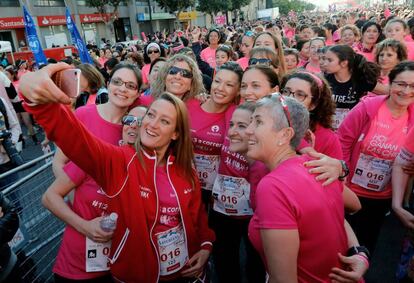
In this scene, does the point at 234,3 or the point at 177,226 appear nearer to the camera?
the point at 177,226

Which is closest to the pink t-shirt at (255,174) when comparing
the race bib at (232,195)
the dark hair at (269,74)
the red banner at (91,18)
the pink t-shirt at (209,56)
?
the race bib at (232,195)

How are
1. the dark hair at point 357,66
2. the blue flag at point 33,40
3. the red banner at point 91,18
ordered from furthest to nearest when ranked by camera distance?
the red banner at point 91,18, the blue flag at point 33,40, the dark hair at point 357,66

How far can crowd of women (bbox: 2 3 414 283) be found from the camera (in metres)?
1.58

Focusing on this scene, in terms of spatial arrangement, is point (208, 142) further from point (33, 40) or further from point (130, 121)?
point (33, 40)

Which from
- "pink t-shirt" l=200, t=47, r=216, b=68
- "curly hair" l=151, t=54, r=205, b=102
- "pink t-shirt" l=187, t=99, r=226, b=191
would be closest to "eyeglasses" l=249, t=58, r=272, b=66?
"curly hair" l=151, t=54, r=205, b=102

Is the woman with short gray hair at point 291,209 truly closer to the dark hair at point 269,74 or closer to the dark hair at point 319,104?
the dark hair at point 319,104

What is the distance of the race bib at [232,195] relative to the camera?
2748mm

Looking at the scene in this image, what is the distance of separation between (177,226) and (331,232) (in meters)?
0.99

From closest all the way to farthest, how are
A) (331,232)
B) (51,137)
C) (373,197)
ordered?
(51,137) → (331,232) → (373,197)

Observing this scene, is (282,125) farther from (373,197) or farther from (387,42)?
(387,42)

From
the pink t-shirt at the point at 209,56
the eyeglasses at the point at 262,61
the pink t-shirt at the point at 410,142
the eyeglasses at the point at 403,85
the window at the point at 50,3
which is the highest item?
the window at the point at 50,3

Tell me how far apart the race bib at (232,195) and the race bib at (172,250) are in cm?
63

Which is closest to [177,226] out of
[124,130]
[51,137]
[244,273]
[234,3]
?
[124,130]

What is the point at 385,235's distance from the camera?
407 cm
